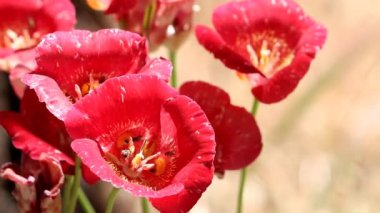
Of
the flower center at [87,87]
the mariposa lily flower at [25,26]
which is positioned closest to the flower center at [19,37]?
the mariposa lily flower at [25,26]

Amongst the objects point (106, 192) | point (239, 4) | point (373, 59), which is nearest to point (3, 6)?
point (239, 4)

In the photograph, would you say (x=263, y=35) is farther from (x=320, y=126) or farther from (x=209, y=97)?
(x=320, y=126)

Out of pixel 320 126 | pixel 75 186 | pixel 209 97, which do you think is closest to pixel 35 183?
pixel 75 186

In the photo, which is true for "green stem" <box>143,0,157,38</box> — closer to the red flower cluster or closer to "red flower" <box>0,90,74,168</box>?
the red flower cluster

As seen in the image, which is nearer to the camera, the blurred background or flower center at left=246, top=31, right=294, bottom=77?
A: flower center at left=246, top=31, right=294, bottom=77

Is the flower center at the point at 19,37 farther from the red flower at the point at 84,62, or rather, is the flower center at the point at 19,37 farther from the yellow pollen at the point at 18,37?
the red flower at the point at 84,62

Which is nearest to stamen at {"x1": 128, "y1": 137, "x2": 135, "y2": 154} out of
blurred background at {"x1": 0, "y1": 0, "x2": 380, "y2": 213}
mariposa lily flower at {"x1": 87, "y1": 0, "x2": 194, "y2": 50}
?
mariposa lily flower at {"x1": 87, "y1": 0, "x2": 194, "y2": 50}

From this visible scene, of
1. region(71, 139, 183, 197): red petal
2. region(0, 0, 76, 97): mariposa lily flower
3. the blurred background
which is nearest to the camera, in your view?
region(71, 139, 183, 197): red petal
